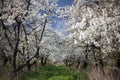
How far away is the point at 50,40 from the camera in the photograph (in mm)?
68688

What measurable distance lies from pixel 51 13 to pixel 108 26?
1800 cm

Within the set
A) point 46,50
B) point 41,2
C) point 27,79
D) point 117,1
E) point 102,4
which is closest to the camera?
point 117,1

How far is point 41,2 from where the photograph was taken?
33.5 metres

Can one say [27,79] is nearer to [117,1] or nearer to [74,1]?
[74,1]

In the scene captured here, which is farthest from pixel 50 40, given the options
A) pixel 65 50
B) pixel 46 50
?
pixel 65 50

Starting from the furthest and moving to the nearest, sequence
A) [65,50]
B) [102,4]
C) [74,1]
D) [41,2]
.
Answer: [65,50] < [41,2] < [74,1] < [102,4]

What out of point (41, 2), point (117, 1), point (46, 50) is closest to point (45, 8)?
point (41, 2)

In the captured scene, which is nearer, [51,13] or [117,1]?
[117,1]

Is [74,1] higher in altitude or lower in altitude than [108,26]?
higher

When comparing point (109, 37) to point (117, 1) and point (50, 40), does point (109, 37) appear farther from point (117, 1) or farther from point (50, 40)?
point (50, 40)

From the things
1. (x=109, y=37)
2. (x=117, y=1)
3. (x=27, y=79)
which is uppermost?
(x=117, y=1)

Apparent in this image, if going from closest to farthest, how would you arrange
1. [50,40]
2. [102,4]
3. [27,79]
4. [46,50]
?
[102,4]
[27,79]
[46,50]
[50,40]

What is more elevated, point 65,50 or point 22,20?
point 22,20

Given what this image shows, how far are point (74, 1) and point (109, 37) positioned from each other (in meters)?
9.67
